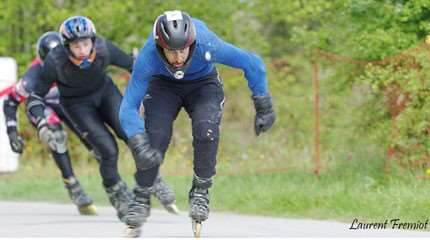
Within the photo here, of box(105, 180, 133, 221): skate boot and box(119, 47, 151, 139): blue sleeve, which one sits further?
box(105, 180, 133, 221): skate boot

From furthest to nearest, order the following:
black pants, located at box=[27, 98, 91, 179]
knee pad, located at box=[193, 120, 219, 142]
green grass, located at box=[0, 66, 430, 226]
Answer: black pants, located at box=[27, 98, 91, 179] → green grass, located at box=[0, 66, 430, 226] → knee pad, located at box=[193, 120, 219, 142]

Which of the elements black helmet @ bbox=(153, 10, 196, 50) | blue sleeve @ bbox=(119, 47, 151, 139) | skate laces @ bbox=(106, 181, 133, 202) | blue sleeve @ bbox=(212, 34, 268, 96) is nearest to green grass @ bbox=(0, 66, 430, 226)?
skate laces @ bbox=(106, 181, 133, 202)

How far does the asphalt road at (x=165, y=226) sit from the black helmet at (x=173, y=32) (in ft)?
6.19

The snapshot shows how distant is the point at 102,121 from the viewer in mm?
12508

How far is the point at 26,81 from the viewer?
13.0m

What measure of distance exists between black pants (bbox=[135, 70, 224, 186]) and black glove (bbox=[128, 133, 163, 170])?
12cm

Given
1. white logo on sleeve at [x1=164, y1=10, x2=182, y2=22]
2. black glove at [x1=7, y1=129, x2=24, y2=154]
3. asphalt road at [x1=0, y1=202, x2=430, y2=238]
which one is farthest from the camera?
black glove at [x1=7, y1=129, x2=24, y2=154]

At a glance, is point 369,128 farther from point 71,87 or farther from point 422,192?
point 71,87

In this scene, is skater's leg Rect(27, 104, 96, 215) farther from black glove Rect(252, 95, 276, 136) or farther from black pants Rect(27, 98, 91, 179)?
black glove Rect(252, 95, 276, 136)

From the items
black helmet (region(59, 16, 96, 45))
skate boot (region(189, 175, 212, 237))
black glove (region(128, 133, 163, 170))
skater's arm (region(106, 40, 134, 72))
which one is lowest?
skater's arm (region(106, 40, 134, 72))

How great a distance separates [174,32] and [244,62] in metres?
0.72

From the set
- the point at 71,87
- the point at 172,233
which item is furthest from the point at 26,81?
the point at 172,233

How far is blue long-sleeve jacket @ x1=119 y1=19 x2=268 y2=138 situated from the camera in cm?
931

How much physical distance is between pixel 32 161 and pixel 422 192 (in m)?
9.11
